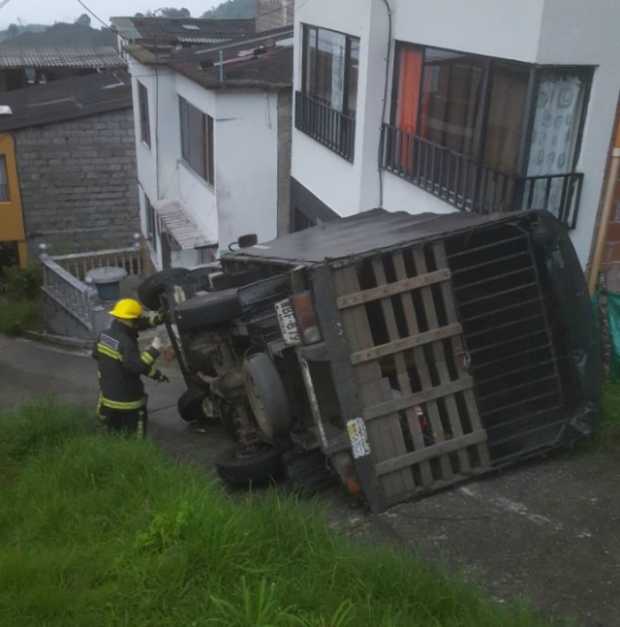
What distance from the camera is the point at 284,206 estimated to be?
43.6 ft

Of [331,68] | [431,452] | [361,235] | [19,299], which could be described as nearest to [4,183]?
[19,299]

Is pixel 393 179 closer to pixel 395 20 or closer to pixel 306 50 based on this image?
pixel 395 20

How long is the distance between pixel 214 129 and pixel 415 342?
818 cm

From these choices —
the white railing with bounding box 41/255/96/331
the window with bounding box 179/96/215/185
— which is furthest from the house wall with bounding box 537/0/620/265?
the white railing with bounding box 41/255/96/331

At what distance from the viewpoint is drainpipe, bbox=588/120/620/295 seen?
20.9 feet

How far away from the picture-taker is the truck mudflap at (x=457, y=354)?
5098 millimetres

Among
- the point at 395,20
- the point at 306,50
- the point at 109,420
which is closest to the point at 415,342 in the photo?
the point at 109,420

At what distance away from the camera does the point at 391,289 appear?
17.0ft

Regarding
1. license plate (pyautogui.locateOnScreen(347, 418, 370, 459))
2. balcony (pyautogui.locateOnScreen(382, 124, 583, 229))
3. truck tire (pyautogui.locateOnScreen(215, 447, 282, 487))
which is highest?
balcony (pyautogui.locateOnScreen(382, 124, 583, 229))

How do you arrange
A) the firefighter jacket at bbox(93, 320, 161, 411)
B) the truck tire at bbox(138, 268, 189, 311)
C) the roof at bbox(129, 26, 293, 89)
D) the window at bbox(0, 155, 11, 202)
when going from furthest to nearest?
the window at bbox(0, 155, 11, 202)
the roof at bbox(129, 26, 293, 89)
the truck tire at bbox(138, 268, 189, 311)
the firefighter jacket at bbox(93, 320, 161, 411)

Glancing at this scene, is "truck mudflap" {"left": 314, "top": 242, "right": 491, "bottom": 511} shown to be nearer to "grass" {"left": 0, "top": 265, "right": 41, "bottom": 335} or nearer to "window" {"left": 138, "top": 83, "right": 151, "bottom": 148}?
"grass" {"left": 0, "top": 265, "right": 41, "bottom": 335}

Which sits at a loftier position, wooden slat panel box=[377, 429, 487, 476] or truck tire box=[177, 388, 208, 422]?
wooden slat panel box=[377, 429, 487, 476]

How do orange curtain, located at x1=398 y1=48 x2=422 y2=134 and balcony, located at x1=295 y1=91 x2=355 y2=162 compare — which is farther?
balcony, located at x1=295 y1=91 x2=355 y2=162

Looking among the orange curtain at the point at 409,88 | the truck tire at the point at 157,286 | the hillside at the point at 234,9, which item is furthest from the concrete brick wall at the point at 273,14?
the hillside at the point at 234,9
